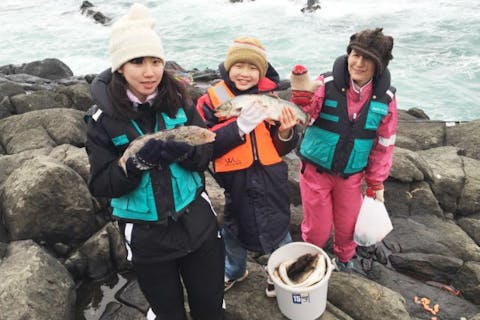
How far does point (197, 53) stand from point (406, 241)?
19079 millimetres

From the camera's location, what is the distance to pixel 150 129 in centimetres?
305

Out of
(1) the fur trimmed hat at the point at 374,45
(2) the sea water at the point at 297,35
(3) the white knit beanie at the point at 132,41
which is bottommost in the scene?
(2) the sea water at the point at 297,35

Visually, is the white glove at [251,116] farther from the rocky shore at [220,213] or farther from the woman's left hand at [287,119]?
the rocky shore at [220,213]

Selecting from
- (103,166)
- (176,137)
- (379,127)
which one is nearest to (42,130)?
(103,166)

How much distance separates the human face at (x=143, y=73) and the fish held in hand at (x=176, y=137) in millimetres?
356

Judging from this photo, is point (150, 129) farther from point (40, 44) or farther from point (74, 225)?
point (40, 44)

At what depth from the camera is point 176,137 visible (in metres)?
2.85

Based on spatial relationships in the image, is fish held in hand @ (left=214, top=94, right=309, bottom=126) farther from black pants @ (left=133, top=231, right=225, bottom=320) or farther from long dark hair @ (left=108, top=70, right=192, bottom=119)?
black pants @ (left=133, top=231, right=225, bottom=320)

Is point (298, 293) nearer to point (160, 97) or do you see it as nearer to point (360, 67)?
point (160, 97)

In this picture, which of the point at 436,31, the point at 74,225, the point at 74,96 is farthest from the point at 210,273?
the point at 436,31

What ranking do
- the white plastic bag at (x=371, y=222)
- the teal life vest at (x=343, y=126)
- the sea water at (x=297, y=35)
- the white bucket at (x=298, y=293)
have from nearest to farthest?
the white bucket at (x=298, y=293)
the teal life vest at (x=343, y=126)
the white plastic bag at (x=371, y=222)
the sea water at (x=297, y=35)

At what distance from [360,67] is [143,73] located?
7.70 ft

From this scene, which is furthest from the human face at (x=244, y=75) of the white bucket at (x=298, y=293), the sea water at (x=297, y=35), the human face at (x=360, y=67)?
the sea water at (x=297, y=35)

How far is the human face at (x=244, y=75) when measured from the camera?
356 cm
